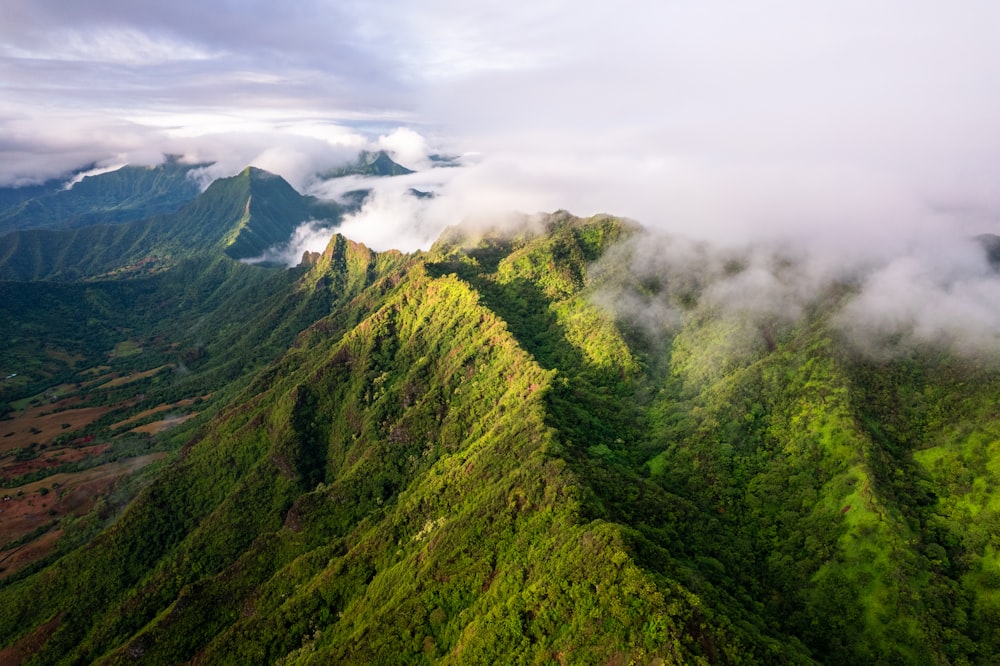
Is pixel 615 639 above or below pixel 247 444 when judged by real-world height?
above

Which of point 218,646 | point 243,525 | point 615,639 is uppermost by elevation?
point 615,639

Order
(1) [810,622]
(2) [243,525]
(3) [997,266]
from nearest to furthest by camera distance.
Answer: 1. (1) [810,622]
2. (2) [243,525]
3. (3) [997,266]

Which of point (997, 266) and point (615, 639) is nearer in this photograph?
point (615, 639)

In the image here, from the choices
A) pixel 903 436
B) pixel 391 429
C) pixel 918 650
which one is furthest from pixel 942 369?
pixel 391 429

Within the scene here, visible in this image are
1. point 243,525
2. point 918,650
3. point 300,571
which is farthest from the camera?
point 243,525

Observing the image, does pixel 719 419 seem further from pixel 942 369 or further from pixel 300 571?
pixel 300 571

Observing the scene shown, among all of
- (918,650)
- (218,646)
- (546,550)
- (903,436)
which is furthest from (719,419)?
(218,646)
